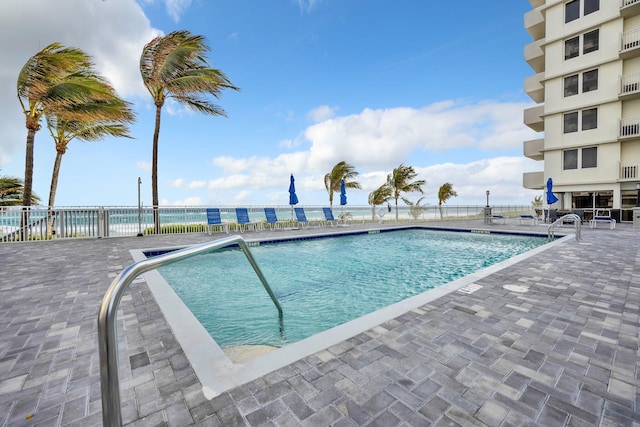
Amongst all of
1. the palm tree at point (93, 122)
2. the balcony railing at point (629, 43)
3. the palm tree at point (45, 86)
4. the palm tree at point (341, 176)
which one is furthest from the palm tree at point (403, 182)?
the palm tree at point (45, 86)

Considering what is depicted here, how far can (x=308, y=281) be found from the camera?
208 inches

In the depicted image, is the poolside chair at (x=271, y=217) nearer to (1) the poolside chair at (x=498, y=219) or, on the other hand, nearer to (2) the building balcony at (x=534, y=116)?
(1) the poolside chair at (x=498, y=219)

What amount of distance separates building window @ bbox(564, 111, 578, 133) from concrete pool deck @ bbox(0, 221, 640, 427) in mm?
19054

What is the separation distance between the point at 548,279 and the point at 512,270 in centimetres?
58

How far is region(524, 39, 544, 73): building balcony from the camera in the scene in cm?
1936

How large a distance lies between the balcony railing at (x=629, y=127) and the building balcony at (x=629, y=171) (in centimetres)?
151

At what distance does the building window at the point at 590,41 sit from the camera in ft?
53.3

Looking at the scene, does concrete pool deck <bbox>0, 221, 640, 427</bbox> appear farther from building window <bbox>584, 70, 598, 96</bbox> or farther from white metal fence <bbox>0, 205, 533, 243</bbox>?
building window <bbox>584, 70, 598, 96</bbox>

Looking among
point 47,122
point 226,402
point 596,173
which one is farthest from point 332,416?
point 596,173

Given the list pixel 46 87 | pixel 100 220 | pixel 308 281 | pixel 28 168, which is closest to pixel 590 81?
pixel 308 281

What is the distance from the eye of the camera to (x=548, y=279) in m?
4.19

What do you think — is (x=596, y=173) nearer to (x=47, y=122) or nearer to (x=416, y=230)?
(x=416, y=230)

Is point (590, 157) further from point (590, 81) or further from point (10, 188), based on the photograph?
point (10, 188)

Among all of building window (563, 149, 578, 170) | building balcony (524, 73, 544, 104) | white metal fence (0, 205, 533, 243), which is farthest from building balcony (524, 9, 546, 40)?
white metal fence (0, 205, 533, 243)
